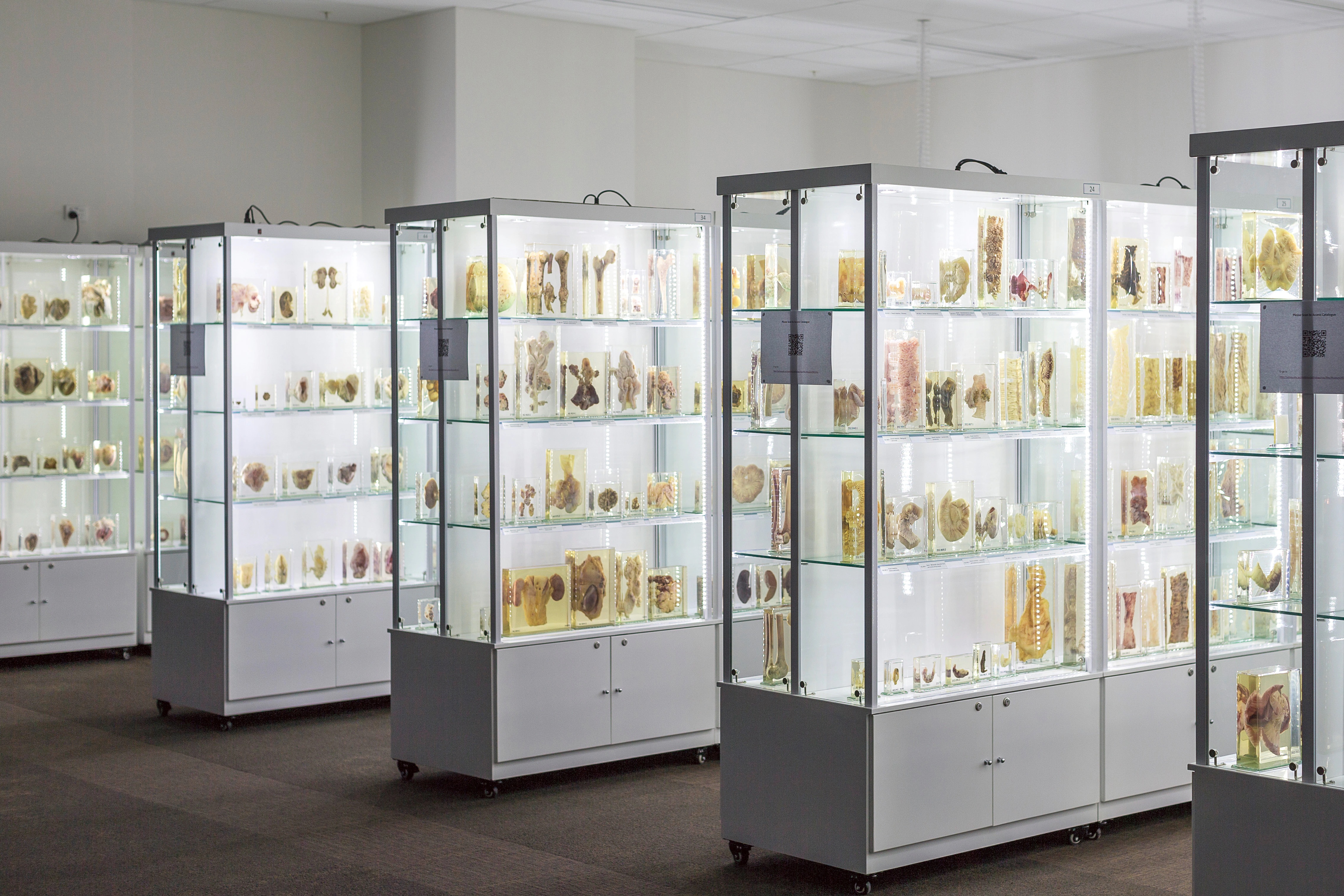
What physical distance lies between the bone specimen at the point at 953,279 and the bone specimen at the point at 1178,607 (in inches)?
56.5

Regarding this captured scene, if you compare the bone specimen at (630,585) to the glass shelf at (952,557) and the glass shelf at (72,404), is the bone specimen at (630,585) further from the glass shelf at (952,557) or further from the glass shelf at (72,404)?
the glass shelf at (72,404)

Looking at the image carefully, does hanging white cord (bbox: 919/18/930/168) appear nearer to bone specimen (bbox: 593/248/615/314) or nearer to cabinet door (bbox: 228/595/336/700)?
bone specimen (bbox: 593/248/615/314)

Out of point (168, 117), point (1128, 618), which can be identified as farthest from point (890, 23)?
point (1128, 618)

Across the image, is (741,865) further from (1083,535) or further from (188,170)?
(188,170)

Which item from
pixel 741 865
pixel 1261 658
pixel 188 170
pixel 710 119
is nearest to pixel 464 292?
pixel 741 865

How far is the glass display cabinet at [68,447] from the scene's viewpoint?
891 centimetres

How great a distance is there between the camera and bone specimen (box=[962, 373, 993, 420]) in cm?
520

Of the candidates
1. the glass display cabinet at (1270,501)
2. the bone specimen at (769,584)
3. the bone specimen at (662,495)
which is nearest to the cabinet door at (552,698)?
the bone specimen at (662,495)

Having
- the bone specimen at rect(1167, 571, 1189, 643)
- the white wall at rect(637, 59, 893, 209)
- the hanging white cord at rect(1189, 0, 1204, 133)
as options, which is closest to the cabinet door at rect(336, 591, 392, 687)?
the bone specimen at rect(1167, 571, 1189, 643)

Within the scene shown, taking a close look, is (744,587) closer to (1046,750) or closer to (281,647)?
(1046,750)

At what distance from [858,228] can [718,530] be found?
228cm

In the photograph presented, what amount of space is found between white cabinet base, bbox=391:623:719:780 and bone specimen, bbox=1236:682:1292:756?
2875 millimetres

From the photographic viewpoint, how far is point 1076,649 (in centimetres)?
550

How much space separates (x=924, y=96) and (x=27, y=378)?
20.0 ft
